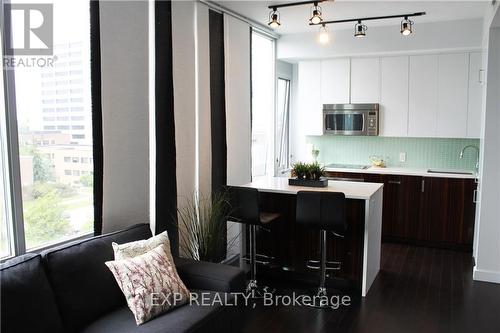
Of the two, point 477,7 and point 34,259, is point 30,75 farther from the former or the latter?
point 477,7

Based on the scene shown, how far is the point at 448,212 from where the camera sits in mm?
5371

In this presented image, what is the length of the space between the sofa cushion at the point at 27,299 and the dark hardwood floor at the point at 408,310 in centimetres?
157

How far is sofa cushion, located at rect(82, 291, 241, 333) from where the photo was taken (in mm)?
2408

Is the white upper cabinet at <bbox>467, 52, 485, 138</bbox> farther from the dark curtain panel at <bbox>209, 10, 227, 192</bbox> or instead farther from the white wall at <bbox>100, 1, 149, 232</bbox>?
the white wall at <bbox>100, 1, 149, 232</bbox>

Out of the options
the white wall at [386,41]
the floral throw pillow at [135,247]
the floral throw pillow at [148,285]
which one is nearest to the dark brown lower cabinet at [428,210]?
the white wall at [386,41]

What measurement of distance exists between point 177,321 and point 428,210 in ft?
13.4

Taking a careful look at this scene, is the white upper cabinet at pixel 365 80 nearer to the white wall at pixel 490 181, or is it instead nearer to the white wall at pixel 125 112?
the white wall at pixel 490 181

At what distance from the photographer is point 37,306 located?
2.21m

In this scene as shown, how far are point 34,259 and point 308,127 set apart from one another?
4647 mm

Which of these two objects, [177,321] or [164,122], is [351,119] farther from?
[177,321]

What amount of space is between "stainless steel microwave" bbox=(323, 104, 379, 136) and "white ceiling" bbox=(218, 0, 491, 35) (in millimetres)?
1210

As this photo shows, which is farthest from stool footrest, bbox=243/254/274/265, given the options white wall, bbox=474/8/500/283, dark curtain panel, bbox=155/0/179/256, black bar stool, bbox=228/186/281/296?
white wall, bbox=474/8/500/283

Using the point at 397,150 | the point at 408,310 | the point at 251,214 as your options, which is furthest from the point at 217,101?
the point at 397,150

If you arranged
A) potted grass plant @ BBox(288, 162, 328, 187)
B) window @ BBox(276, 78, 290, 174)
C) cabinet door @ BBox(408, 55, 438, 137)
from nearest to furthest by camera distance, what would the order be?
potted grass plant @ BBox(288, 162, 328, 187) → cabinet door @ BBox(408, 55, 438, 137) → window @ BBox(276, 78, 290, 174)
